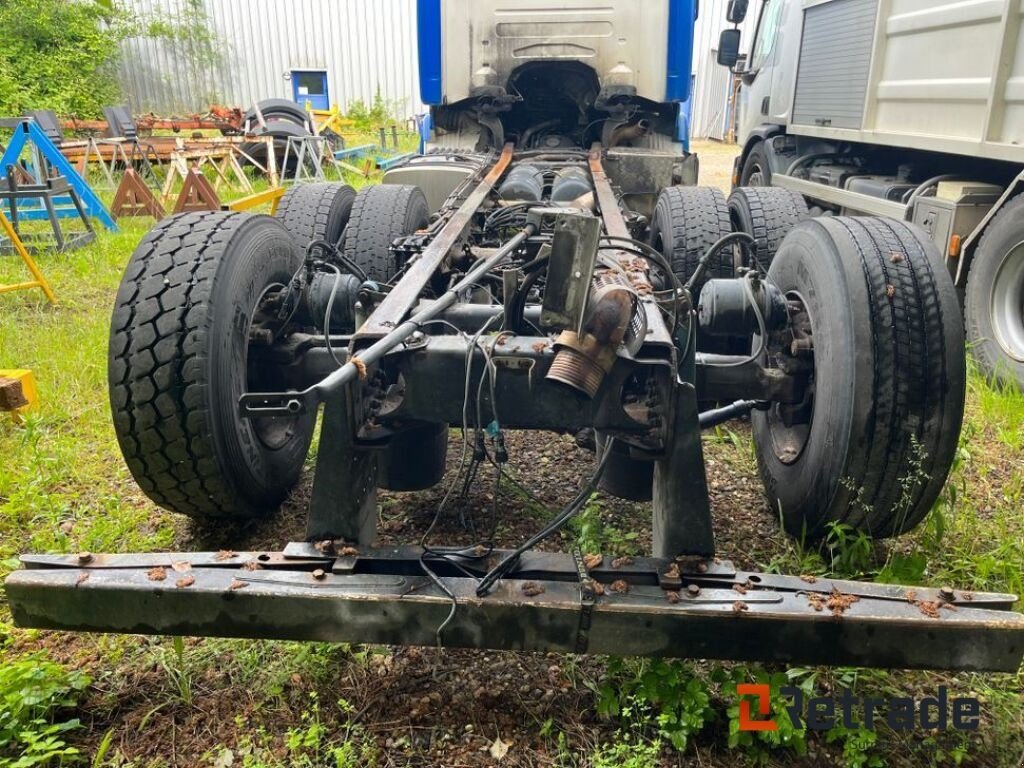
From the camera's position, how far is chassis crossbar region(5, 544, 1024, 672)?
1.80m

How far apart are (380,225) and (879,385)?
2746mm

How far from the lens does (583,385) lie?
1914mm

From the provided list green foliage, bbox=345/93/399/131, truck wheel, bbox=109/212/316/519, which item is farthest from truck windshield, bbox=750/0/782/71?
green foliage, bbox=345/93/399/131

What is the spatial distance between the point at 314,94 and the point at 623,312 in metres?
19.7

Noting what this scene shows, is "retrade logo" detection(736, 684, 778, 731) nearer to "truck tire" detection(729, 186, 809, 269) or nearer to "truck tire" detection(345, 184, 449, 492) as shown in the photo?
"truck tire" detection(345, 184, 449, 492)

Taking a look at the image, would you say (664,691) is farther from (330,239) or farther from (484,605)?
(330,239)

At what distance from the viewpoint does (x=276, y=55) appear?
64.4 feet

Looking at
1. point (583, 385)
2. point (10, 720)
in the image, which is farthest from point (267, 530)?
point (583, 385)

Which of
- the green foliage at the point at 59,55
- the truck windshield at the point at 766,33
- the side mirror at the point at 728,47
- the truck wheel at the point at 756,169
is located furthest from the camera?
the green foliage at the point at 59,55

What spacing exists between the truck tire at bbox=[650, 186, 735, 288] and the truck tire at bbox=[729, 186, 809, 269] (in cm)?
12

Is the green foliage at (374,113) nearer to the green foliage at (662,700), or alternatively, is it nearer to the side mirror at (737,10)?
the side mirror at (737,10)

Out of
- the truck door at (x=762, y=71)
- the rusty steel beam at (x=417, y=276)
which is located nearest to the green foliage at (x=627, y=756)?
the rusty steel beam at (x=417, y=276)

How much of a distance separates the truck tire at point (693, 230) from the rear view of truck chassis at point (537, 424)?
1004 mm

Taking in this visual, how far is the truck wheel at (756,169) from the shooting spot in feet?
28.2
